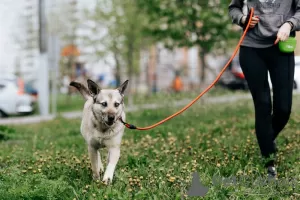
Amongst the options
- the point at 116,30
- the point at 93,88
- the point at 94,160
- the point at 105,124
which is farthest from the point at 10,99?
the point at 105,124

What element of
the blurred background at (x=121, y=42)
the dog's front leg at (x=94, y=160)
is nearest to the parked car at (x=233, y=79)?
the blurred background at (x=121, y=42)

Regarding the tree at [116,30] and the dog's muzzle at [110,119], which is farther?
the tree at [116,30]

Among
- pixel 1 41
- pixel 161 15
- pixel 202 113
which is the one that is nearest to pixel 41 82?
pixel 161 15

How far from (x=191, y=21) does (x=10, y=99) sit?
839 cm

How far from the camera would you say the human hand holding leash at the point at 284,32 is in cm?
500

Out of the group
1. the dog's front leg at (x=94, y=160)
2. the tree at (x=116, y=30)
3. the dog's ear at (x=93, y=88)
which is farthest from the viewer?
the tree at (x=116, y=30)

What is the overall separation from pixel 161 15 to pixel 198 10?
3.28ft

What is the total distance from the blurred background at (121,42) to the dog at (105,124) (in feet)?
6.94

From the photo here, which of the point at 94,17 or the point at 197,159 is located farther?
the point at 94,17

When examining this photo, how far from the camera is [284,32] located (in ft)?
16.4

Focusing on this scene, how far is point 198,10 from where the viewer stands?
1539 centimetres

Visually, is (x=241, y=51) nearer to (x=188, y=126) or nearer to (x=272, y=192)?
(x=272, y=192)

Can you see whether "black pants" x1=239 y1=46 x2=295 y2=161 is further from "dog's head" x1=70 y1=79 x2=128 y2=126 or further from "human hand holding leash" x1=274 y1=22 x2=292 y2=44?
"dog's head" x1=70 y1=79 x2=128 y2=126

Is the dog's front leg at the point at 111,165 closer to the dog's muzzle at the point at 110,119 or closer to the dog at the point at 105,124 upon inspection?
the dog at the point at 105,124
